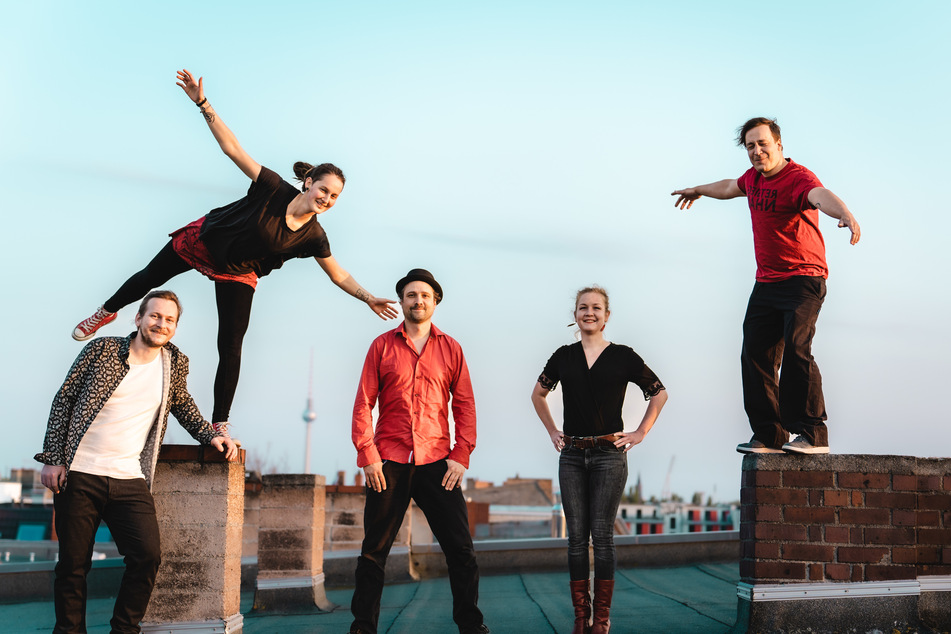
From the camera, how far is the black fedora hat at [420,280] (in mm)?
4605

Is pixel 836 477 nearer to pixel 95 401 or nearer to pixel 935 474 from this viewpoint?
pixel 935 474

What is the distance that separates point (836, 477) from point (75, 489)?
3636 mm

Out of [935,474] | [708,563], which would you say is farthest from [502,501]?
[935,474]

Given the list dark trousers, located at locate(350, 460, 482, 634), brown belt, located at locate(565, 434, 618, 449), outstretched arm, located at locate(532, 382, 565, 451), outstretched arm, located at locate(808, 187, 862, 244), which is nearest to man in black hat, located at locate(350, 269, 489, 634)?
dark trousers, located at locate(350, 460, 482, 634)

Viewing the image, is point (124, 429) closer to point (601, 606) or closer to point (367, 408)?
point (367, 408)

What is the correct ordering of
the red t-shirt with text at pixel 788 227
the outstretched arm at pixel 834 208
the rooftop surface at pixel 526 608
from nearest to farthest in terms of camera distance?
the outstretched arm at pixel 834 208 → the red t-shirt with text at pixel 788 227 → the rooftop surface at pixel 526 608

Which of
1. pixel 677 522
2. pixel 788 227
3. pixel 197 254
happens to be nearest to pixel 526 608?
pixel 788 227

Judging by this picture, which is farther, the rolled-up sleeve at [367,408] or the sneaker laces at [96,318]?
the sneaker laces at [96,318]

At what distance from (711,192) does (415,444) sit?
2191 mm

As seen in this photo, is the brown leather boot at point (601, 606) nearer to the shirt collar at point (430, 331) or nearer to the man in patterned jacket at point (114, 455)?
the shirt collar at point (430, 331)

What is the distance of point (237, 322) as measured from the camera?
183 inches

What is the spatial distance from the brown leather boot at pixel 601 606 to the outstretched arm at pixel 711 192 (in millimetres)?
2152

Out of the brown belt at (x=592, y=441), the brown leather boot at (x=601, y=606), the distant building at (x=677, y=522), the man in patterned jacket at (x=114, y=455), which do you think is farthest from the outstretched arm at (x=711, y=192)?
the distant building at (x=677, y=522)

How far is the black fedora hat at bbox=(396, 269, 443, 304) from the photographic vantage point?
4605mm
